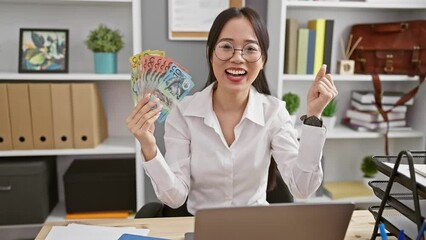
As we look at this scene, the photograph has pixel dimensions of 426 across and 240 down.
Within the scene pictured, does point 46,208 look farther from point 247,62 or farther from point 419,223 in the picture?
point 419,223

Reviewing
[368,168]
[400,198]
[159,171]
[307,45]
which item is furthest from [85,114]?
[368,168]

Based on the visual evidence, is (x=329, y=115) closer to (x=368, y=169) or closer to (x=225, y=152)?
(x=368, y=169)

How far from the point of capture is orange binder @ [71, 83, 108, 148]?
214cm

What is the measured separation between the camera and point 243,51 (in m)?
1.34

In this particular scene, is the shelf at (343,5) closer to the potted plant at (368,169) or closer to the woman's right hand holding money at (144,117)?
the potted plant at (368,169)

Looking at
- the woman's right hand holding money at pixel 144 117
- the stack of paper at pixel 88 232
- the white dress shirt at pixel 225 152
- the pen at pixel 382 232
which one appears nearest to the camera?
the pen at pixel 382 232

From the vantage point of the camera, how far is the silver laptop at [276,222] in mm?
771

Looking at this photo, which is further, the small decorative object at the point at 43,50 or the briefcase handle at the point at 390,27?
the briefcase handle at the point at 390,27

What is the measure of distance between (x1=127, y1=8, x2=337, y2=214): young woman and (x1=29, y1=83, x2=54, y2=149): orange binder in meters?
0.96

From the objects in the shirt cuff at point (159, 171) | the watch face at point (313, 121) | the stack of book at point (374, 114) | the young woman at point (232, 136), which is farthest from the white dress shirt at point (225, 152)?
the stack of book at point (374, 114)

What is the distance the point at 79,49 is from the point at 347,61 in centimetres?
161

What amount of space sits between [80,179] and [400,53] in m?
1.99

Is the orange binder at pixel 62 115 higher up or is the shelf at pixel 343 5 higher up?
the shelf at pixel 343 5

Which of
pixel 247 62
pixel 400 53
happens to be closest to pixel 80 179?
pixel 247 62
